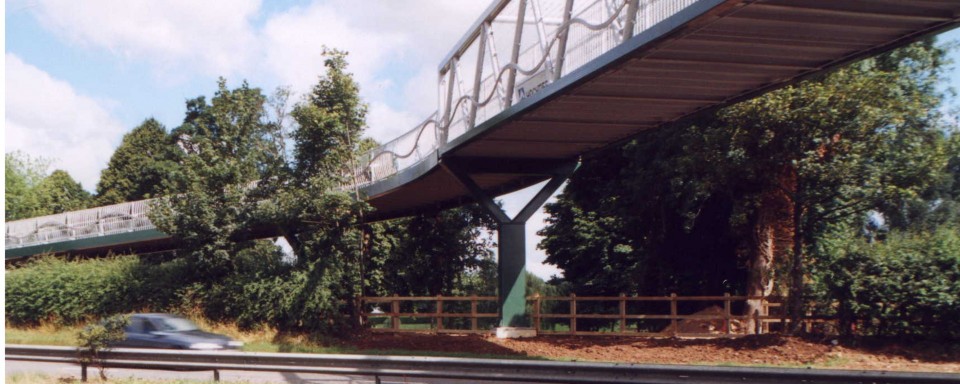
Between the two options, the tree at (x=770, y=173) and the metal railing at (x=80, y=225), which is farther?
the metal railing at (x=80, y=225)

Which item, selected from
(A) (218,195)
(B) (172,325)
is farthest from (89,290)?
(B) (172,325)

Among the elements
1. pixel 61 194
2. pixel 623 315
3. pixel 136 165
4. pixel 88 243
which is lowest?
pixel 623 315

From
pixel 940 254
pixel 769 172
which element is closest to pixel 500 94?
pixel 769 172

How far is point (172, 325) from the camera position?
21.5 m

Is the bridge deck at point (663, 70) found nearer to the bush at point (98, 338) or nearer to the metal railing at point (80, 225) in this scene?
the bush at point (98, 338)

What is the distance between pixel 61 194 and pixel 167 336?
2382 inches

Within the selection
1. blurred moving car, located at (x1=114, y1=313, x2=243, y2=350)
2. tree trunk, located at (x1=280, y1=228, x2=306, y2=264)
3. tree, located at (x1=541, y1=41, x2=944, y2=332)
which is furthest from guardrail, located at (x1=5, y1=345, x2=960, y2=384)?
tree trunk, located at (x1=280, y1=228, x2=306, y2=264)

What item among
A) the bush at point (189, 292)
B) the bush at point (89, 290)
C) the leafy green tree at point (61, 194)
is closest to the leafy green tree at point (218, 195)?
the bush at point (189, 292)

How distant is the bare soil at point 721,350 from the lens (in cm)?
1859

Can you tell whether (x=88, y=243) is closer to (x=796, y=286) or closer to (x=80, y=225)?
(x=80, y=225)

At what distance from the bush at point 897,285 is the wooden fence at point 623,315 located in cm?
122

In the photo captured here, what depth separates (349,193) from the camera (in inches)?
1101

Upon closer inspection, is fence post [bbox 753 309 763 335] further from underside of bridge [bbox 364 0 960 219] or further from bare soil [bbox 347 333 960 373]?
underside of bridge [bbox 364 0 960 219]

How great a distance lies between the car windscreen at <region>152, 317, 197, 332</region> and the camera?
838 inches
